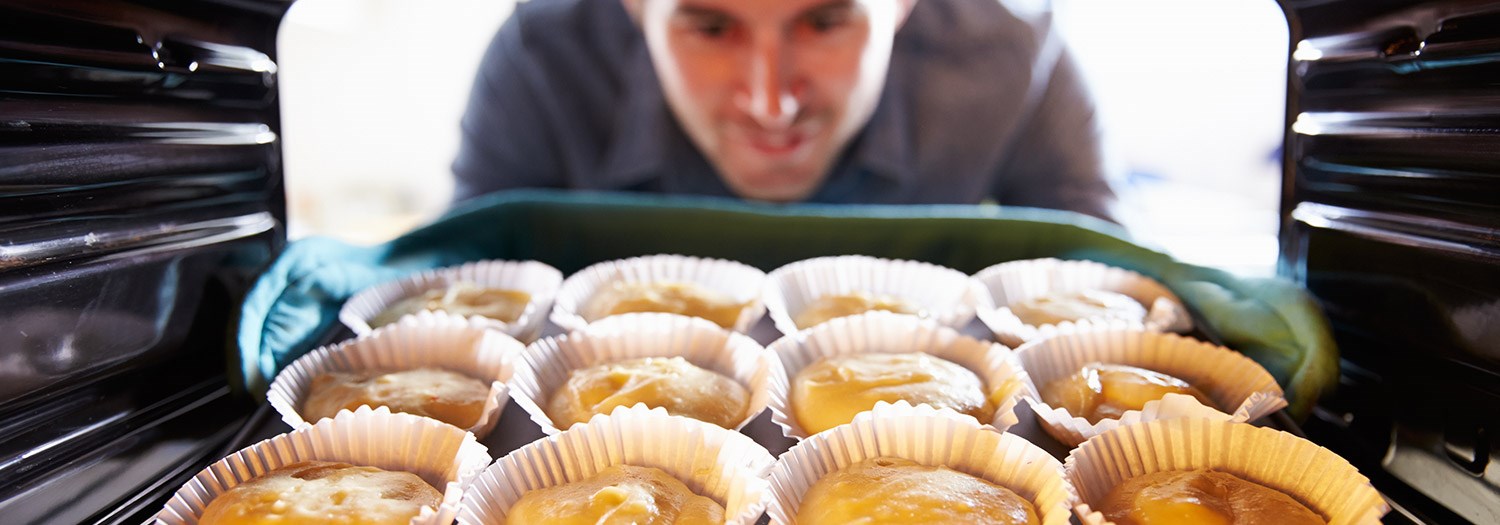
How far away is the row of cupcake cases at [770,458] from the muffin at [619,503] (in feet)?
0.13

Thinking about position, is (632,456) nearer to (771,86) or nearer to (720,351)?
(720,351)

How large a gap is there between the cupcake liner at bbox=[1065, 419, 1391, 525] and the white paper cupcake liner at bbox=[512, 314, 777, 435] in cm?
60

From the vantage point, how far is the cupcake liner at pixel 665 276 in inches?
78.6

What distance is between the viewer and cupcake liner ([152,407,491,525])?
48.2 inches

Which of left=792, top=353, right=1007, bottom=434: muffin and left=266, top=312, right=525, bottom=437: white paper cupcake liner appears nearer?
left=792, top=353, right=1007, bottom=434: muffin

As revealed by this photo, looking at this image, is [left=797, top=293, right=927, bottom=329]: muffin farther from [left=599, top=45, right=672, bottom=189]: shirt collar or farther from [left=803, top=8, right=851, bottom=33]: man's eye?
[left=599, top=45, right=672, bottom=189]: shirt collar

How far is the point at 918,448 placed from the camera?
4.23ft

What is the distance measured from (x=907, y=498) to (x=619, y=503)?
1.32 ft

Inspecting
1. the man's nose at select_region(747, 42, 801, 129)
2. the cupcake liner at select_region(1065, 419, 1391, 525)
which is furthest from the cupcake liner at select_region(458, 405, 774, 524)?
the man's nose at select_region(747, 42, 801, 129)

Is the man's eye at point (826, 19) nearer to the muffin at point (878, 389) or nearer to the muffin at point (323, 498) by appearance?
the muffin at point (878, 389)

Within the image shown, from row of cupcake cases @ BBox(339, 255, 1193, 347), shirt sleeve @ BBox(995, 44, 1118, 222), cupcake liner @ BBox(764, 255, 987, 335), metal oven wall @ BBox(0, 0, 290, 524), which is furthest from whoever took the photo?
shirt sleeve @ BBox(995, 44, 1118, 222)

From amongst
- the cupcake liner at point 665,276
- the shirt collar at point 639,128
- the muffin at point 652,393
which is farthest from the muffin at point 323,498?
the shirt collar at point 639,128

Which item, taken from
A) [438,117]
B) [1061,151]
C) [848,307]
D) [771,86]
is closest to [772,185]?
[771,86]

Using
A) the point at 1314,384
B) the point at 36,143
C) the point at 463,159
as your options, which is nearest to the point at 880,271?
the point at 1314,384
